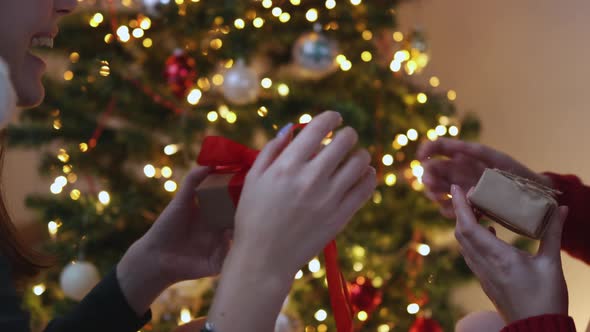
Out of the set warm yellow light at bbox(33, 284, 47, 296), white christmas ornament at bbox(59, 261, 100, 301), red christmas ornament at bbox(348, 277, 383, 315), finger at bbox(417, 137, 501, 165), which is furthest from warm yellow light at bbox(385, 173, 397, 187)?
warm yellow light at bbox(33, 284, 47, 296)

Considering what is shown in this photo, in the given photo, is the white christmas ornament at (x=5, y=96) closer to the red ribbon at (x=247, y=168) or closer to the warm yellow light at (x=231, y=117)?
the red ribbon at (x=247, y=168)

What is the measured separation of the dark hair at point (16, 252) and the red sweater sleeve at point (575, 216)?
96cm

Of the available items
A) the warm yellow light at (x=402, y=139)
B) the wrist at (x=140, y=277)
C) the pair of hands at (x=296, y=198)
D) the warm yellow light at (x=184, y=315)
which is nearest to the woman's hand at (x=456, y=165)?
the pair of hands at (x=296, y=198)

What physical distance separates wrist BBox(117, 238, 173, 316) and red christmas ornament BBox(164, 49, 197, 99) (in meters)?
0.81

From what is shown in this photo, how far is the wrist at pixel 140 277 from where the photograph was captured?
35.9 inches

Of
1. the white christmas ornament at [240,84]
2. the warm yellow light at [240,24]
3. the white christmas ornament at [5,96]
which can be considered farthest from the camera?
the warm yellow light at [240,24]

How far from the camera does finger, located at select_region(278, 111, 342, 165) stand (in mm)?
678

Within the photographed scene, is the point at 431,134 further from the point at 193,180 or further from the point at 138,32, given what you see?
the point at 193,180

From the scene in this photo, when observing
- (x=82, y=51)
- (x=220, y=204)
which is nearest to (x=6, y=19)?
(x=220, y=204)

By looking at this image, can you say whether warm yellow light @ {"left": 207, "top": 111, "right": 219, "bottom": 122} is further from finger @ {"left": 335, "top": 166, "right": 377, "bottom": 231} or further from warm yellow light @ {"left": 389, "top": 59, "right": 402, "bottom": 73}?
finger @ {"left": 335, "top": 166, "right": 377, "bottom": 231}

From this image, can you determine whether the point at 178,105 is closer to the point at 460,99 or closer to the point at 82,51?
the point at 82,51

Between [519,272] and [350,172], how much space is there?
8.9 inches

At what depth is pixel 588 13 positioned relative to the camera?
6.55 feet

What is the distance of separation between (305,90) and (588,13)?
0.98 metres
